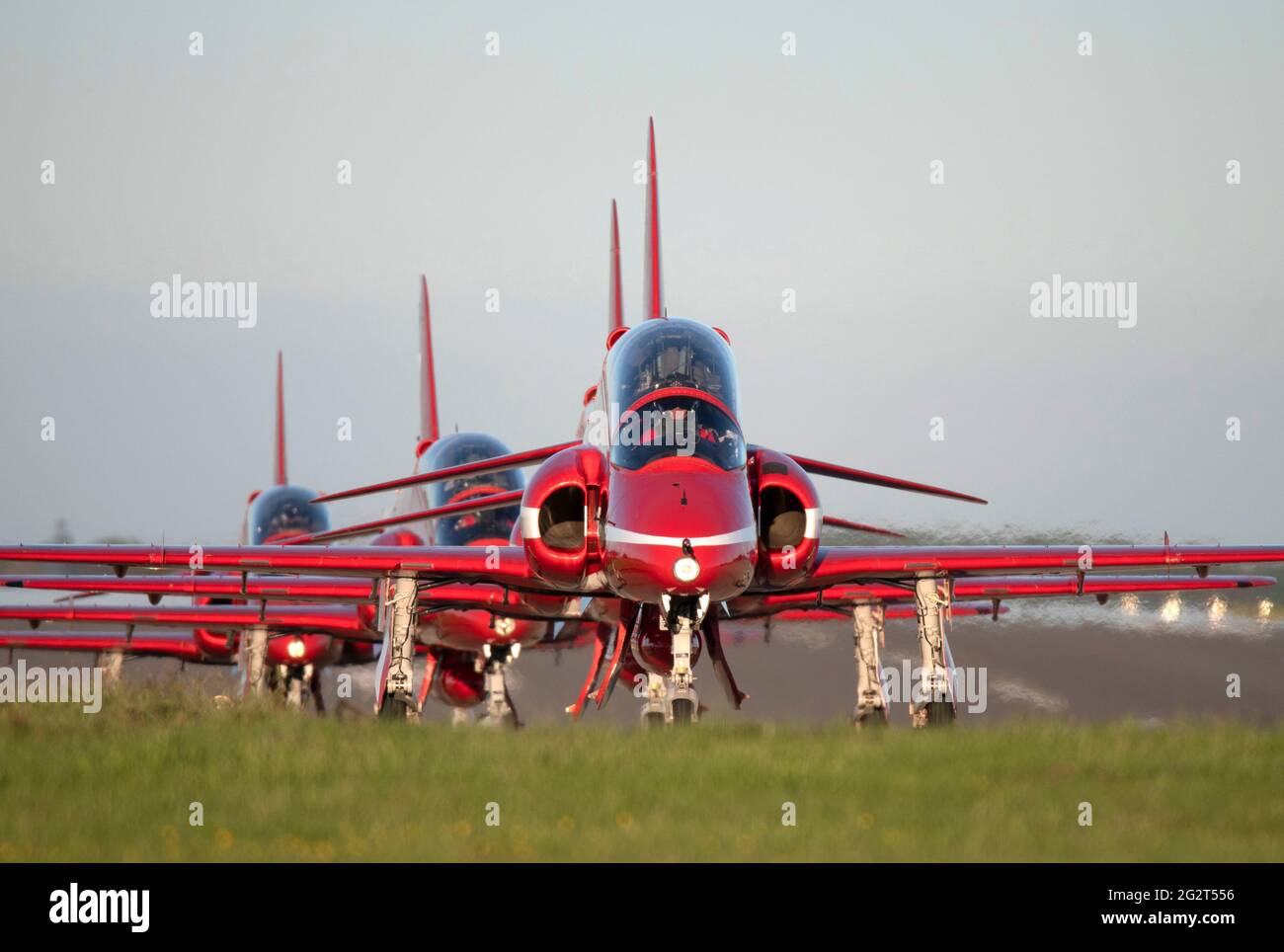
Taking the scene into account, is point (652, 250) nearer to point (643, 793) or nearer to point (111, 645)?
point (643, 793)

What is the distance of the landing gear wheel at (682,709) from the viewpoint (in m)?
14.8

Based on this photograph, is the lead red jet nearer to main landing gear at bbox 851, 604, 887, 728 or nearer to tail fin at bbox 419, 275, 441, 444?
main landing gear at bbox 851, 604, 887, 728

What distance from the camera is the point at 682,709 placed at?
1486 cm

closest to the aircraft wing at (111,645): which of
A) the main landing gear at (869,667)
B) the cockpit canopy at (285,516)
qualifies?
the cockpit canopy at (285,516)

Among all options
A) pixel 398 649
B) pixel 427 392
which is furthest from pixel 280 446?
pixel 398 649

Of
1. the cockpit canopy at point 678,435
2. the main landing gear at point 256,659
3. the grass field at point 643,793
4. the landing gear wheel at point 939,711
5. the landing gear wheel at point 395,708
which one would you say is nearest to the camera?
the grass field at point 643,793

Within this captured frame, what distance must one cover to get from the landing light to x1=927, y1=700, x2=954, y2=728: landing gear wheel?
444 cm

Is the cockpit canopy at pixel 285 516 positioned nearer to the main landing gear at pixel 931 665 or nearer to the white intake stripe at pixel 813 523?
the main landing gear at pixel 931 665

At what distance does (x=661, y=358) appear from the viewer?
50.8 feet

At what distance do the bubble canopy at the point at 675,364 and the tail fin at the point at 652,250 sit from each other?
11.9 ft

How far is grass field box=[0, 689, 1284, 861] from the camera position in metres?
8.57

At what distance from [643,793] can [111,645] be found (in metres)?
25.8

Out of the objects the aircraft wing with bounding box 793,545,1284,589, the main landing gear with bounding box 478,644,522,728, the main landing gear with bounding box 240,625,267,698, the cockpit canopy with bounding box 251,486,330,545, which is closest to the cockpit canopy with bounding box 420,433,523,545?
the main landing gear with bounding box 478,644,522,728
